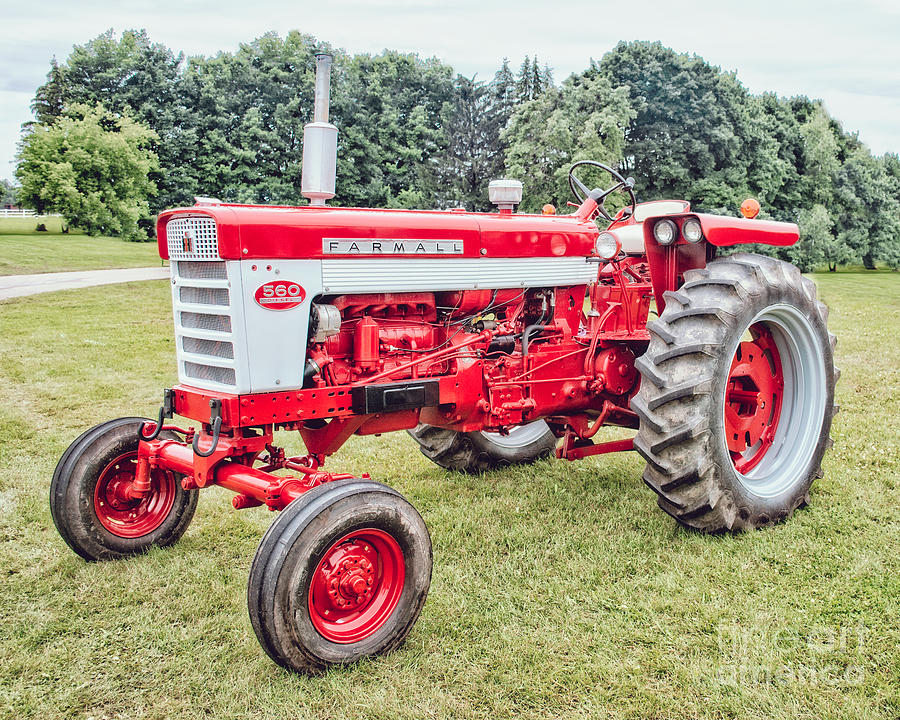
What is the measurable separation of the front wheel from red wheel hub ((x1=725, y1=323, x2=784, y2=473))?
2126 mm

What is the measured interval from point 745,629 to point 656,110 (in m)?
24.3

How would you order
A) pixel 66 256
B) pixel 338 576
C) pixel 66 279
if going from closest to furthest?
1. pixel 338 576
2. pixel 66 279
3. pixel 66 256

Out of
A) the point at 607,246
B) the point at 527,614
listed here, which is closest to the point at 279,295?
the point at 527,614

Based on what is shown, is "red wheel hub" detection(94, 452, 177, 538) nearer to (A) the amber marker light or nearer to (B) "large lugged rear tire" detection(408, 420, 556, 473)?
(B) "large lugged rear tire" detection(408, 420, 556, 473)

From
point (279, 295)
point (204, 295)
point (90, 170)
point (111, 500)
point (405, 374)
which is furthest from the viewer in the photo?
point (90, 170)

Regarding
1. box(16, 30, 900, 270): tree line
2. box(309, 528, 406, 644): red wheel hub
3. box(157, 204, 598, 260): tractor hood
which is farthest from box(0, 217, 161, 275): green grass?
box(309, 528, 406, 644): red wheel hub

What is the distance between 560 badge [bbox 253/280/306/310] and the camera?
3.02m

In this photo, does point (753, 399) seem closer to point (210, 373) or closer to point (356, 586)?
point (356, 586)

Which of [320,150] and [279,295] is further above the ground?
[320,150]

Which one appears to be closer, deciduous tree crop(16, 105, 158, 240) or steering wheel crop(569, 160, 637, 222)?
steering wheel crop(569, 160, 637, 222)

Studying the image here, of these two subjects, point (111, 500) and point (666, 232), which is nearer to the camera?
point (111, 500)

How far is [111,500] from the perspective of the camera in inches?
148

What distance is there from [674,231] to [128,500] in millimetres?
3072

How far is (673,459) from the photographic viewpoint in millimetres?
3607
